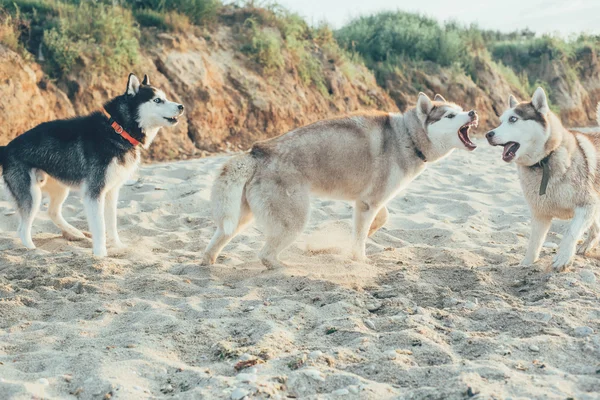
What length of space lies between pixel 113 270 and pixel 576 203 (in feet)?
12.3

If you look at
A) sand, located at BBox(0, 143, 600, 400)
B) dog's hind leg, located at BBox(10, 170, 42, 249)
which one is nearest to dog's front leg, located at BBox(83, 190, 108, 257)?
sand, located at BBox(0, 143, 600, 400)

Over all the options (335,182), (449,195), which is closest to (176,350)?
(335,182)

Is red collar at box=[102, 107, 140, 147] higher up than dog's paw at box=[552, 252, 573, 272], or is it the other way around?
red collar at box=[102, 107, 140, 147]

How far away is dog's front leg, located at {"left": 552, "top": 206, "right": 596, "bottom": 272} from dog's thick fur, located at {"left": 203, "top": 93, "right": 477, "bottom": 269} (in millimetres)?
1223

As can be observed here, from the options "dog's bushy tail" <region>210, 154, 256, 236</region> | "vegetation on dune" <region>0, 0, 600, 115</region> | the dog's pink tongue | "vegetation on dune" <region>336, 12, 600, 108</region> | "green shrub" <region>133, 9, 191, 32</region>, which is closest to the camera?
"dog's bushy tail" <region>210, 154, 256, 236</region>

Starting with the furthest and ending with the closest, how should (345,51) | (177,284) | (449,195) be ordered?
1. (345,51)
2. (449,195)
3. (177,284)

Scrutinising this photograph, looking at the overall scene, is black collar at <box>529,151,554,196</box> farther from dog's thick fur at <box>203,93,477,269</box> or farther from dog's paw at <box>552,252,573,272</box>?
dog's thick fur at <box>203,93,477,269</box>

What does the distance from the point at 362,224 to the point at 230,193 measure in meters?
1.33

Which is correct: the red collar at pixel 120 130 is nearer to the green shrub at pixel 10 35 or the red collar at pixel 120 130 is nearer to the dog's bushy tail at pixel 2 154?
the dog's bushy tail at pixel 2 154

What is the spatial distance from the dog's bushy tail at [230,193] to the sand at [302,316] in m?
0.45

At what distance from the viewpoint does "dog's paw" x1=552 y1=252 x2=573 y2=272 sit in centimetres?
521

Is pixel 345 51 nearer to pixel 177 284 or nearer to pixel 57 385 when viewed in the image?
pixel 177 284

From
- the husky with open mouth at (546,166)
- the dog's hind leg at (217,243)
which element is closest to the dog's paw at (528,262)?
the husky with open mouth at (546,166)

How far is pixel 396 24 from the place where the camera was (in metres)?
17.2
